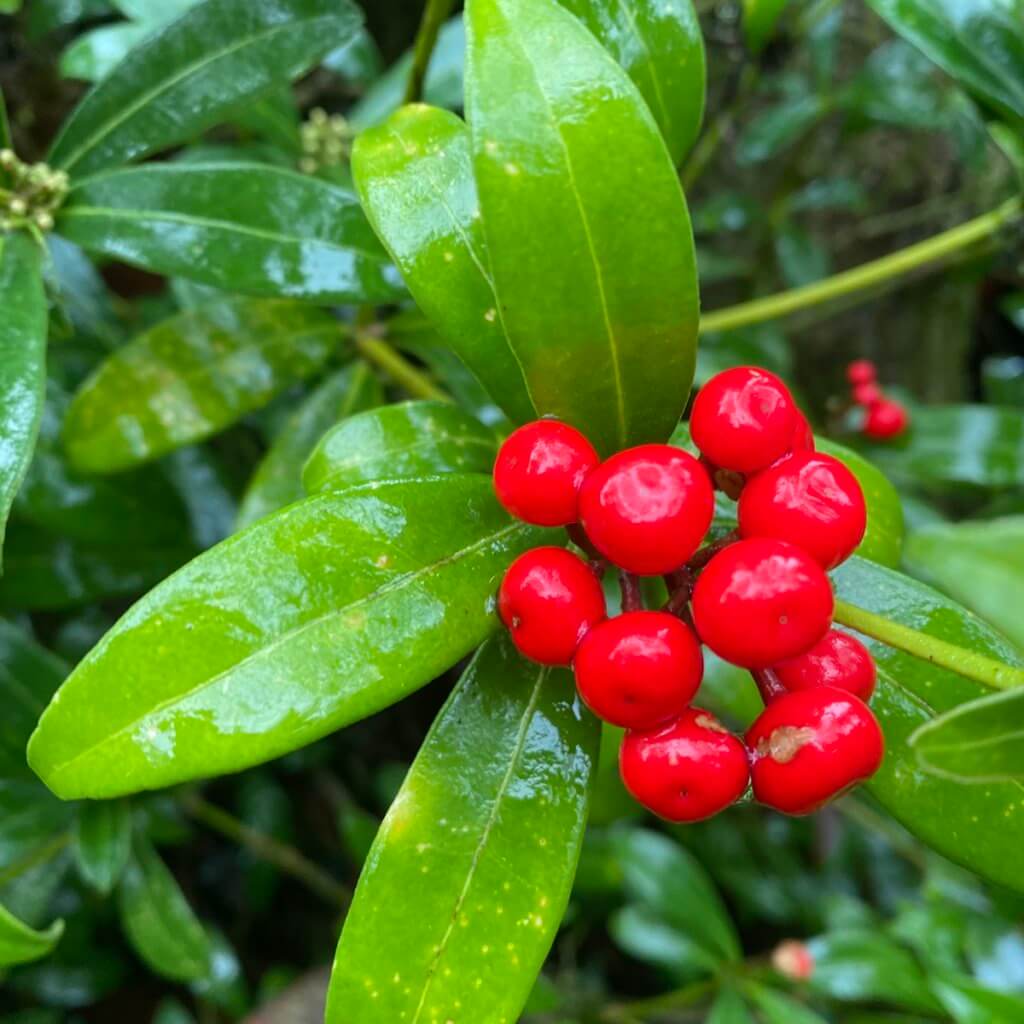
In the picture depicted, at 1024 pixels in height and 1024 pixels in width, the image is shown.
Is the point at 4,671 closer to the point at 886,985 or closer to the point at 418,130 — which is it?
the point at 418,130

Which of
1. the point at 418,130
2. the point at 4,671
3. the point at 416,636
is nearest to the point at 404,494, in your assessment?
the point at 416,636

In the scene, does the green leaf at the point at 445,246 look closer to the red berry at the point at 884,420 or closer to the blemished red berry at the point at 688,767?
the blemished red berry at the point at 688,767

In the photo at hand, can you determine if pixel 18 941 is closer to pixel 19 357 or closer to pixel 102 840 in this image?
pixel 19 357

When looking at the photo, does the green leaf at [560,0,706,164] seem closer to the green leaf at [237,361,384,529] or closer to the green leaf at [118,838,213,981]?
the green leaf at [237,361,384,529]

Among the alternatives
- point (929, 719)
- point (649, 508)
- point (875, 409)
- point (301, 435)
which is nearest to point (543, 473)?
point (649, 508)

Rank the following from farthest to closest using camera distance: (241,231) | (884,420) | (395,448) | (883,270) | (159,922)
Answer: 1. (884,420)
2. (159,922)
3. (883,270)
4. (241,231)
5. (395,448)
